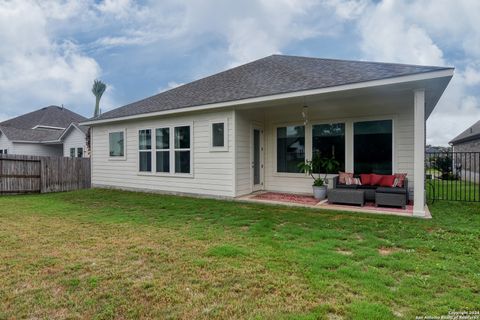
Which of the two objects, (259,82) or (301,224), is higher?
(259,82)

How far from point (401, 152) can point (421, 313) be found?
6138mm

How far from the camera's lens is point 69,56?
52.2 feet

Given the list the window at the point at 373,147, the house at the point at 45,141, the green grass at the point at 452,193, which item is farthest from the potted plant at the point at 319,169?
the house at the point at 45,141

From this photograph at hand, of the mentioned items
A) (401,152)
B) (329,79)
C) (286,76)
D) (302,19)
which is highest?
(302,19)

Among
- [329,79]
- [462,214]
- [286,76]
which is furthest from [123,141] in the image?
[462,214]

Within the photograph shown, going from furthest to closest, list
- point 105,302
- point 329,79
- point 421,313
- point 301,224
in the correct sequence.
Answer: point 329,79
point 301,224
point 105,302
point 421,313

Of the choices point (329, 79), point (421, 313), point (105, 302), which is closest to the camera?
point (421, 313)

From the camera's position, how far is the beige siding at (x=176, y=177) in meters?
8.48

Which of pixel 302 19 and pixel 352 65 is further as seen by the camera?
pixel 302 19

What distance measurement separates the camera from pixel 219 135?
8578 mm

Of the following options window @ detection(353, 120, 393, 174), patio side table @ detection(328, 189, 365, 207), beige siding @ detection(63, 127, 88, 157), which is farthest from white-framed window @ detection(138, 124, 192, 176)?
beige siding @ detection(63, 127, 88, 157)

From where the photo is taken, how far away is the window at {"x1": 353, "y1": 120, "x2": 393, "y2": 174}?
766cm

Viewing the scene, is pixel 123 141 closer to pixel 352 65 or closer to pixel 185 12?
pixel 185 12

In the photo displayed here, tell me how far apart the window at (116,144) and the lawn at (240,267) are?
219 inches
